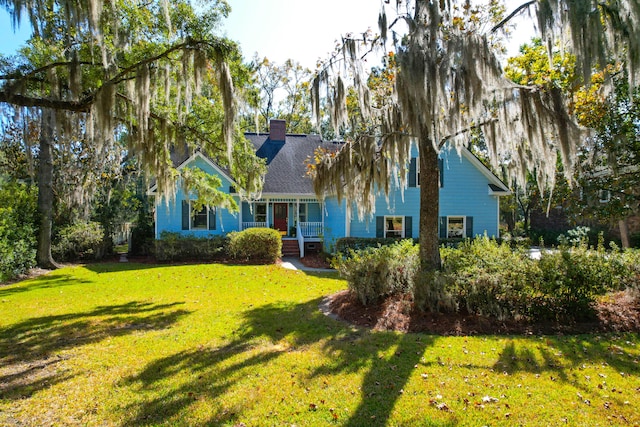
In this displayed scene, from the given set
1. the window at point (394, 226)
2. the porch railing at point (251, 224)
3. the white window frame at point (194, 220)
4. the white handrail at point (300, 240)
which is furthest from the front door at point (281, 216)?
the window at point (394, 226)

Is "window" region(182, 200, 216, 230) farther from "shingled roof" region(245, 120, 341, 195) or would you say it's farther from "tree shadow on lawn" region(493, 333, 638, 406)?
"tree shadow on lawn" region(493, 333, 638, 406)

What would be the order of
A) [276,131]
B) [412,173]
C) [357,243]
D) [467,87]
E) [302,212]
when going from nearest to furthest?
[467,87] < [357,243] < [412,173] < [302,212] < [276,131]

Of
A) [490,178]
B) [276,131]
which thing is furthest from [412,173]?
[276,131]

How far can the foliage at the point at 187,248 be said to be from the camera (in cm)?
1582

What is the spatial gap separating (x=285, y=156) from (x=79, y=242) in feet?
35.0

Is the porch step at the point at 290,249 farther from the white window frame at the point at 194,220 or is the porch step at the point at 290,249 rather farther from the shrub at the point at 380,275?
the shrub at the point at 380,275

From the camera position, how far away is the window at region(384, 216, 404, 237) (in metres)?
17.2

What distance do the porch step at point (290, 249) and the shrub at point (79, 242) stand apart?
26.3 feet

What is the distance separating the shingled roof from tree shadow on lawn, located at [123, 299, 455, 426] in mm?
13066

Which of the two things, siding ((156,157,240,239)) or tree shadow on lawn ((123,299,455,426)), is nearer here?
tree shadow on lawn ((123,299,455,426))

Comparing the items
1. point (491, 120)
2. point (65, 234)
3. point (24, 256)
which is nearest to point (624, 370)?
point (491, 120)

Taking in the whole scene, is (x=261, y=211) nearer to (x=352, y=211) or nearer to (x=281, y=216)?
(x=281, y=216)

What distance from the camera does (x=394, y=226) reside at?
17.3m

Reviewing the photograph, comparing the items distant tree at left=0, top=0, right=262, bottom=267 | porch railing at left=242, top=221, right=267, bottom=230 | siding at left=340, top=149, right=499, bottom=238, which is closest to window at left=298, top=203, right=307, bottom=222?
porch railing at left=242, top=221, right=267, bottom=230
